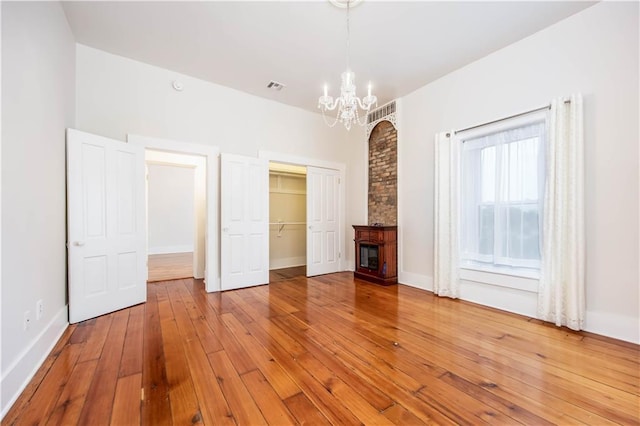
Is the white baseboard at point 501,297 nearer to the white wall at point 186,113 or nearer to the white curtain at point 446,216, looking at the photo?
the white curtain at point 446,216

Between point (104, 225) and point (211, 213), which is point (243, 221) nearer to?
point (211, 213)

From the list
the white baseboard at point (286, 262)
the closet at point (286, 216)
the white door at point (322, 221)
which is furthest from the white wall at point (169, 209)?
the white door at point (322, 221)

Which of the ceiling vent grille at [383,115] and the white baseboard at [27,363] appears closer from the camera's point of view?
the white baseboard at [27,363]

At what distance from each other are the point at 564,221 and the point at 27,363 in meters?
4.72

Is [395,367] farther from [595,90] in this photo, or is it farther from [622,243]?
[595,90]

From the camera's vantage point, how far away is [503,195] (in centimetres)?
336

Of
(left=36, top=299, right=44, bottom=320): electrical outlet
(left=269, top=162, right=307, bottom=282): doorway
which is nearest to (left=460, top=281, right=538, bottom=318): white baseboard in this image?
(left=269, top=162, right=307, bottom=282): doorway

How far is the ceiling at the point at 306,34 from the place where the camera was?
2676 mm

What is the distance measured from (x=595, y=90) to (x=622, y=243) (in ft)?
4.97

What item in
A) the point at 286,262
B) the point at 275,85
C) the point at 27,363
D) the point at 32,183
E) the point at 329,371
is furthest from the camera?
the point at 286,262

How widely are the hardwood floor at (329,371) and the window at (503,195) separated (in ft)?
2.57

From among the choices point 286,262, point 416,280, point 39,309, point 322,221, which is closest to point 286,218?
point 286,262

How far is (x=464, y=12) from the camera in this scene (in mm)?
2725

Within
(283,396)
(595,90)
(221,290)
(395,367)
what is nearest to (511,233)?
(595,90)
